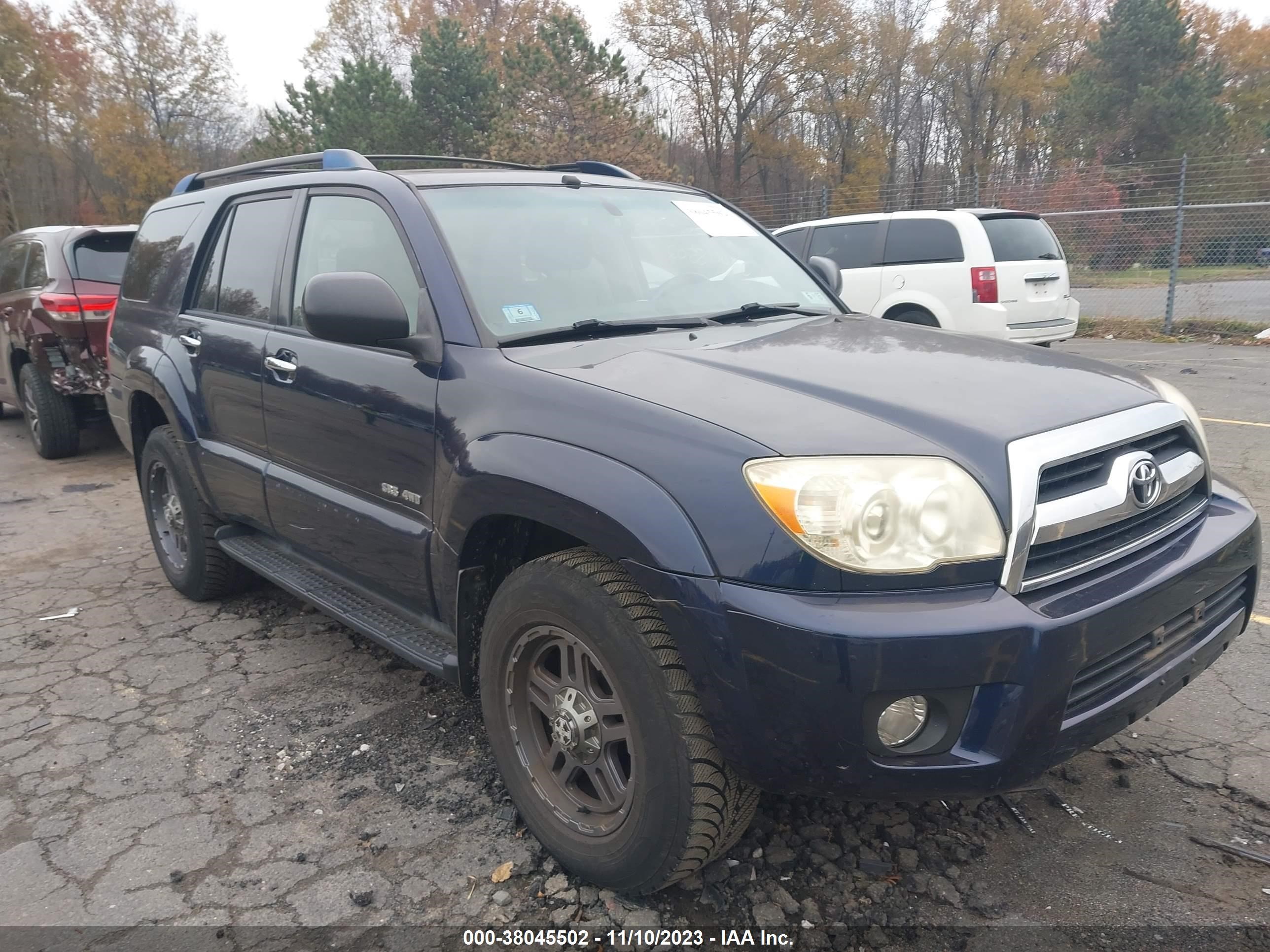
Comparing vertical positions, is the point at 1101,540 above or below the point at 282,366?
below

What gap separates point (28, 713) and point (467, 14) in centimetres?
4619

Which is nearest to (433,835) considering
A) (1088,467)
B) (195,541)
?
(1088,467)

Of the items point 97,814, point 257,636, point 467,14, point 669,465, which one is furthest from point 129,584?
point 467,14

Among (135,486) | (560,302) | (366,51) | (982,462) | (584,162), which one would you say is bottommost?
(135,486)

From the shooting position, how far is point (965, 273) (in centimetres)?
909

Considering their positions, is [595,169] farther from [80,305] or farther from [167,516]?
[80,305]

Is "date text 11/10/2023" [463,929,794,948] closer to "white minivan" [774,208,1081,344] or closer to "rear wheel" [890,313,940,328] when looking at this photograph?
"white minivan" [774,208,1081,344]

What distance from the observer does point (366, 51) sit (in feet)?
143

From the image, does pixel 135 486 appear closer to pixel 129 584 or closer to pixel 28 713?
pixel 129 584

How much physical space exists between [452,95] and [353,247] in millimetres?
26661

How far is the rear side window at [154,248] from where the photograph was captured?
426cm

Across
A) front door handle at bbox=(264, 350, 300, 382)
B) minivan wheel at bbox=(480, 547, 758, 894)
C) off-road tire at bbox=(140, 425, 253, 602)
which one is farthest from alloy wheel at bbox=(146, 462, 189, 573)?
minivan wheel at bbox=(480, 547, 758, 894)

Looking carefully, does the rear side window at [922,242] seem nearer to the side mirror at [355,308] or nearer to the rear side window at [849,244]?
the rear side window at [849,244]

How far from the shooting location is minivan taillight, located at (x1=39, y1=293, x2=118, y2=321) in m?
7.02
